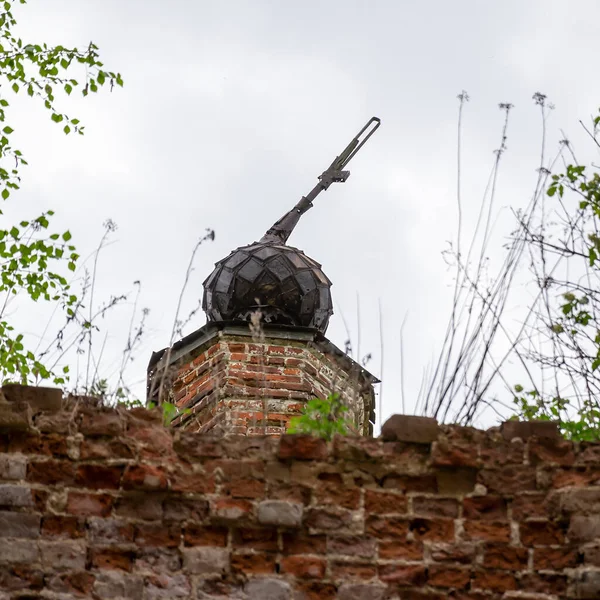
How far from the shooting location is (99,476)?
5.61 meters

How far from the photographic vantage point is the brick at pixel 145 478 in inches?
219

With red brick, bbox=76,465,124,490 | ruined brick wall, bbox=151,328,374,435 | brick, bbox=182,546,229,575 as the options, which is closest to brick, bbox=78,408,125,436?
red brick, bbox=76,465,124,490

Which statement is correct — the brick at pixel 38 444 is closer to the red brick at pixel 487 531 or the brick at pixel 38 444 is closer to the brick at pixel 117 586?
the brick at pixel 117 586

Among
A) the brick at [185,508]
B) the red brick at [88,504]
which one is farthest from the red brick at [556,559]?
the red brick at [88,504]

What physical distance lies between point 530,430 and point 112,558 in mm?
1844

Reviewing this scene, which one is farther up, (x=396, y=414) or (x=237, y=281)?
(x=237, y=281)

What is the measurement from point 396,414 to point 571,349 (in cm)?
187

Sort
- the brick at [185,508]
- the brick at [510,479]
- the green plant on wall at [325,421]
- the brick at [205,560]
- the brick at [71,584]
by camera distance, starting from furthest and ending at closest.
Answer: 1. the green plant on wall at [325,421]
2. the brick at [510,479]
3. the brick at [185,508]
4. the brick at [205,560]
5. the brick at [71,584]

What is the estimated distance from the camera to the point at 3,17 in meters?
9.25

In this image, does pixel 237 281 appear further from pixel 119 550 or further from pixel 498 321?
pixel 119 550

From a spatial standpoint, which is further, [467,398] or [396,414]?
[467,398]

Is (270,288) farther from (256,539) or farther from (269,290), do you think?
(256,539)

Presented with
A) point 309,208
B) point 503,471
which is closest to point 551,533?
point 503,471

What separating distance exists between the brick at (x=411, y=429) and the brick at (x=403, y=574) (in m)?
0.55
